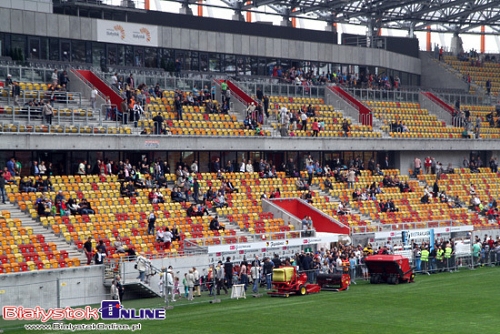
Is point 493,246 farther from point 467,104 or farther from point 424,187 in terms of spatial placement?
point 467,104

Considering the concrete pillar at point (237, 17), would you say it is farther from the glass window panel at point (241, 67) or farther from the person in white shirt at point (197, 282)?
the person in white shirt at point (197, 282)

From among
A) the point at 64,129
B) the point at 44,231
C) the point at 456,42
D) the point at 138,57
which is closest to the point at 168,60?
the point at 138,57

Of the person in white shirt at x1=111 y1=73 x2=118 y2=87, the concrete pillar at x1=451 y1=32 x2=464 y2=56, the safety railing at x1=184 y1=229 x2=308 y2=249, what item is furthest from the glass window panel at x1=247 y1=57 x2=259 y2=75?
the concrete pillar at x1=451 y1=32 x2=464 y2=56

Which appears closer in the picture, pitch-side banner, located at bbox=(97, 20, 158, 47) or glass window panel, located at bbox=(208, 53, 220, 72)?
pitch-side banner, located at bbox=(97, 20, 158, 47)

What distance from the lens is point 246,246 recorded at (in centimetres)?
3781

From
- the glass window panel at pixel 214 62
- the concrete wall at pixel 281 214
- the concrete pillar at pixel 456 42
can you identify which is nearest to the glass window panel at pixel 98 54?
the glass window panel at pixel 214 62

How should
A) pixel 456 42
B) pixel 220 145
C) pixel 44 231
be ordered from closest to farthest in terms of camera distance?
pixel 44 231, pixel 220 145, pixel 456 42

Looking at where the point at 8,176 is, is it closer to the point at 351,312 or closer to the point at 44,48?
the point at 44,48

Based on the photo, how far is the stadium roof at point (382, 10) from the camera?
66.9m

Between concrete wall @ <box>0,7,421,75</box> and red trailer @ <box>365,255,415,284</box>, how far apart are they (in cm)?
2267

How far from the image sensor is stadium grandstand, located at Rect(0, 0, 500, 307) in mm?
36406

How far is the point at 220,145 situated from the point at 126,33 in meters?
10.6

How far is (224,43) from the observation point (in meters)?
57.9

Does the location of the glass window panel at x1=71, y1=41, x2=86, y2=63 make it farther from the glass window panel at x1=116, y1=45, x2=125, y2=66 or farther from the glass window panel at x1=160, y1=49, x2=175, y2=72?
the glass window panel at x1=160, y1=49, x2=175, y2=72
